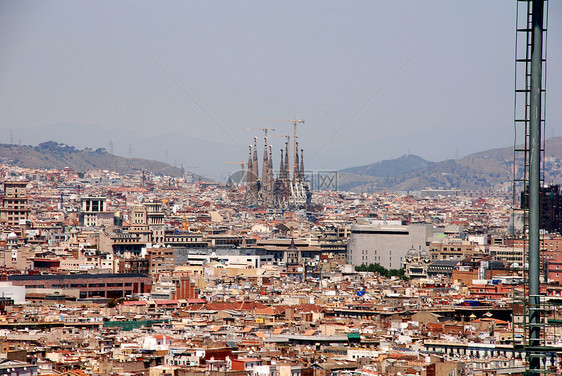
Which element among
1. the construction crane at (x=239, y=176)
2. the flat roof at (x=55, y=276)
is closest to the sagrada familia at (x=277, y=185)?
the construction crane at (x=239, y=176)

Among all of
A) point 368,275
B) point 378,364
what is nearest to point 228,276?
point 368,275

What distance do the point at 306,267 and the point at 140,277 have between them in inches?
874

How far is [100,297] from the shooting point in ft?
173

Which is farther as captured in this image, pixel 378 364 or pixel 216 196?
pixel 216 196

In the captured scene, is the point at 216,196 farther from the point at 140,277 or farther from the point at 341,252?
the point at 140,277

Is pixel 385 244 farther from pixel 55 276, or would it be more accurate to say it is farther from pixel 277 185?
pixel 277 185

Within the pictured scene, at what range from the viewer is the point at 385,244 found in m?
84.2

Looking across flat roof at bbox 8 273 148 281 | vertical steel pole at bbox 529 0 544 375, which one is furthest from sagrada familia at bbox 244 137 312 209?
vertical steel pole at bbox 529 0 544 375

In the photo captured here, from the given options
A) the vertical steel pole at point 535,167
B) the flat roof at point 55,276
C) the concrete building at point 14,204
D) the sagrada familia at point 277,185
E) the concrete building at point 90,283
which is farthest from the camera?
the sagrada familia at point 277,185

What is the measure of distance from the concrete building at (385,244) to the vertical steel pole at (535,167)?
73.5 meters

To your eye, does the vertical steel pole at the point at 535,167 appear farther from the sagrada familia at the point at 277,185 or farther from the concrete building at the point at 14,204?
the sagrada familia at the point at 277,185

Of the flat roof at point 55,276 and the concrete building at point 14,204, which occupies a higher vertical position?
the concrete building at point 14,204

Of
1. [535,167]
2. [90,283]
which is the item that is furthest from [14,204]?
[535,167]

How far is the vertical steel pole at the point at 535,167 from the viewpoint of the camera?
961cm
